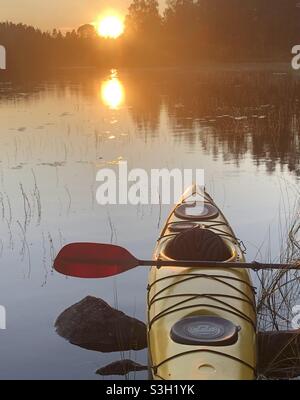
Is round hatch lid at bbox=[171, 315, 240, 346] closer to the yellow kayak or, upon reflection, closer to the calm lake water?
the yellow kayak

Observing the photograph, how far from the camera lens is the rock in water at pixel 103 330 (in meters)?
5.14

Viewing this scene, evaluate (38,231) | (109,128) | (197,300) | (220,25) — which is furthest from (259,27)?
(197,300)

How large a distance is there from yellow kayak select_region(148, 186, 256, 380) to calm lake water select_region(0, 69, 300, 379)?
0.66 metres

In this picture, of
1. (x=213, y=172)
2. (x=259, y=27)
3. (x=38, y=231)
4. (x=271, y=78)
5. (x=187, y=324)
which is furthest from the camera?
(x=259, y=27)

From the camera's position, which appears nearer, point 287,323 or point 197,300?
point 197,300

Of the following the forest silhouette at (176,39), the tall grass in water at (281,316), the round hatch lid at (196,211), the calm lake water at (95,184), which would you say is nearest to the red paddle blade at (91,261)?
the calm lake water at (95,184)

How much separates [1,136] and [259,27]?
39.8 m

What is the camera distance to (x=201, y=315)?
14.3 ft

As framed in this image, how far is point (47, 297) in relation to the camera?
6254 millimetres

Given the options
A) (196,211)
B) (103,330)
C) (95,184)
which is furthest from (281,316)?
(95,184)

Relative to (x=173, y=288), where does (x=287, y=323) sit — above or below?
below

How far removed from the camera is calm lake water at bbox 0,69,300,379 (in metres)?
5.74

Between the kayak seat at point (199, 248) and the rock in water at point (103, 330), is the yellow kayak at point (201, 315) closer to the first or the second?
the kayak seat at point (199, 248)
